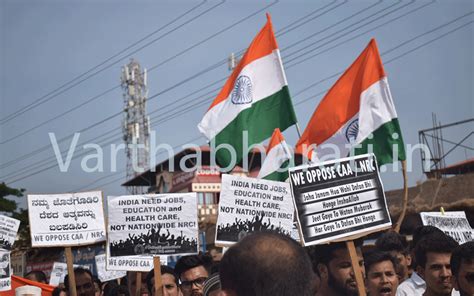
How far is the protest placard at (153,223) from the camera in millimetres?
6770

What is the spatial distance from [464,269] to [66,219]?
169 inches

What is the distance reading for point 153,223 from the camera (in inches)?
269

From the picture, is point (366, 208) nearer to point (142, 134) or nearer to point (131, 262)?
point (131, 262)

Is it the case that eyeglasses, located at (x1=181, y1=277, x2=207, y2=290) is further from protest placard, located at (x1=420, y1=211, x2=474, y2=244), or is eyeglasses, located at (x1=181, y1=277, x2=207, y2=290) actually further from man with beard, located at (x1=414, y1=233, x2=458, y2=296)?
protest placard, located at (x1=420, y1=211, x2=474, y2=244)

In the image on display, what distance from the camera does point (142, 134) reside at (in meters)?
66.8

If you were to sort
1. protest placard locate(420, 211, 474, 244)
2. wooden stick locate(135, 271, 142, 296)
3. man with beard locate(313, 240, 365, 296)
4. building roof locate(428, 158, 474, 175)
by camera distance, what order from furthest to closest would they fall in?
building roof locate(428, 158, 474, 175) < protest placard locate(420, 211, 474, 244) < wooden stick locate(135, 271, 142, 296) < man with beard locate(313, 240, 365, 296)

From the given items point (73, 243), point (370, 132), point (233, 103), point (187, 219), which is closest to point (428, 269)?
point (187, 219)

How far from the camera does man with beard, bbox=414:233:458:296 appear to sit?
16.8 ft

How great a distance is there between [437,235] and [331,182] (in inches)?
32.4

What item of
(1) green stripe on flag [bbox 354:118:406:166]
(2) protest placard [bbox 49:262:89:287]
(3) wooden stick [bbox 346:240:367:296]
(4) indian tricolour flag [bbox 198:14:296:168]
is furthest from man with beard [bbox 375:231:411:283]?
(2) protest placard [bbox 49:262:89:287]

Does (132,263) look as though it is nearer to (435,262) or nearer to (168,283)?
(168,283)

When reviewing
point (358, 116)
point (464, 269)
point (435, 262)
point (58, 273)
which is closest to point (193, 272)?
point (435, 262)

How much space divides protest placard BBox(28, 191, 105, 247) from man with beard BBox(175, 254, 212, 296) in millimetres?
1362

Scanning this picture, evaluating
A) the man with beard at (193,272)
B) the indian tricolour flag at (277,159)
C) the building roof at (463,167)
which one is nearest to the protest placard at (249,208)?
the man with beard at (193,272)
